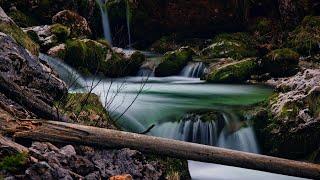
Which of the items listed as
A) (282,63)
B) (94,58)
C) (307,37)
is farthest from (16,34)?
(307,37)

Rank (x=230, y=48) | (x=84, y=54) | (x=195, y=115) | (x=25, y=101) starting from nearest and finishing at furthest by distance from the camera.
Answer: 1. (x=25, y=101)
2. (x=195, y=115)
3. (x=84, y=54)
4. (x=230, y=48)

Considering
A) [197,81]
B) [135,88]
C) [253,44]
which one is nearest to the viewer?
[135,88]

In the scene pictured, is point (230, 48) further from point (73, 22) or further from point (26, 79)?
point (26, 79)

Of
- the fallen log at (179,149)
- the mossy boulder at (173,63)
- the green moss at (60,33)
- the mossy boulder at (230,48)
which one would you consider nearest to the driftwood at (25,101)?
the fallen log at (179,149)

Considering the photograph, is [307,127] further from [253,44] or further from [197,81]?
[253,44]

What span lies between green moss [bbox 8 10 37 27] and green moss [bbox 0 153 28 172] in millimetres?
12780

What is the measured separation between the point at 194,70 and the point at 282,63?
9.72 ft

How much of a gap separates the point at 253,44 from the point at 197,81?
4.62m

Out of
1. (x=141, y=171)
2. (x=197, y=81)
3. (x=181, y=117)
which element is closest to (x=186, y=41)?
(x=197, y=81)

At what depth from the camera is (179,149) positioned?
485 cm

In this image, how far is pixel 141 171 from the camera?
16.8ft

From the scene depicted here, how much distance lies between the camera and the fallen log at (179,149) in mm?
4676

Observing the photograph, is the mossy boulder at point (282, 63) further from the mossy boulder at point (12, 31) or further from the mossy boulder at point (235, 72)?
the mossy boulder at point (12, 31)

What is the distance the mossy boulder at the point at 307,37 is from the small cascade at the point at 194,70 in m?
3.36
